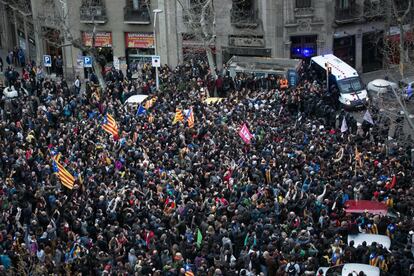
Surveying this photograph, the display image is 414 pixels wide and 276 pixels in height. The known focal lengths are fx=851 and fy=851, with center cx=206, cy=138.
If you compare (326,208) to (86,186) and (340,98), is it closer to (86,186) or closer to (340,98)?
(86,186)

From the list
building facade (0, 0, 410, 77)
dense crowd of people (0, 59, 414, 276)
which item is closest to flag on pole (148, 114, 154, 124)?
dense crowd of people (0, 59, 414, 276)

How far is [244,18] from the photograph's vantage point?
53.3m

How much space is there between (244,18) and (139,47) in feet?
25.7

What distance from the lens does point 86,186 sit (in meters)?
32.4

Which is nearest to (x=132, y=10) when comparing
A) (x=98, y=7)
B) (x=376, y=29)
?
(x=98, y=7)

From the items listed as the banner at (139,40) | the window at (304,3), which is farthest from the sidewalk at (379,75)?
the banner at (139,40)

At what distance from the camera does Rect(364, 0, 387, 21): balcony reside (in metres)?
52.7

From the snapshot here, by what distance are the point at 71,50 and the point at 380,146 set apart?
28.2 m

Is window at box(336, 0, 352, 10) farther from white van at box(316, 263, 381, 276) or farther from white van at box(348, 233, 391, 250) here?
white van at box(316, 263, 381, 276)

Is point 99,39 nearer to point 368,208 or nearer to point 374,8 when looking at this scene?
point 374,8

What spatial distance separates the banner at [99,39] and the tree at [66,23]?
0.49 m

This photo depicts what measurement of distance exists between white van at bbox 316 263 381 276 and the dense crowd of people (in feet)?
1.90

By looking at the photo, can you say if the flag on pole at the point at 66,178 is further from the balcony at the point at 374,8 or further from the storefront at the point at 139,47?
the balcony at the point at 374,8

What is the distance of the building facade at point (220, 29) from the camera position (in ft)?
171
